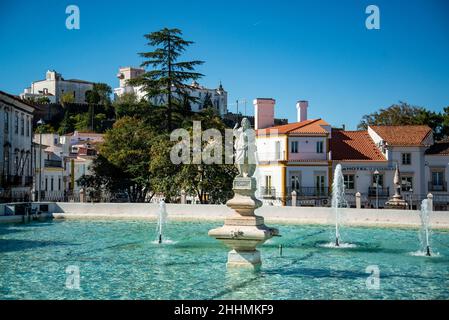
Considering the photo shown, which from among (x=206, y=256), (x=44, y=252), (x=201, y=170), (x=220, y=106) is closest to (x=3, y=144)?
(x=201, y=170)

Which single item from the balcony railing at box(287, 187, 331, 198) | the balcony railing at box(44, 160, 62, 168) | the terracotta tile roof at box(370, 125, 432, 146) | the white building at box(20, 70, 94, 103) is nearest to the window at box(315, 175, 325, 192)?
the balcony railing at box(287, 187, 331, 198)

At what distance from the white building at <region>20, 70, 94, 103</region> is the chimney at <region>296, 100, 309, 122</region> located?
3801 inches

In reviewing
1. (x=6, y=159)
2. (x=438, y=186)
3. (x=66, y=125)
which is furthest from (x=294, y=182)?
(x=66, y=125)

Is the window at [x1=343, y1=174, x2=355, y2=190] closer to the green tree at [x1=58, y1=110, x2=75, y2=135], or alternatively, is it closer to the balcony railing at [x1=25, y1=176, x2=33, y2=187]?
the balcony railing at [x1=25, y1=176, x2=33, y2=187]

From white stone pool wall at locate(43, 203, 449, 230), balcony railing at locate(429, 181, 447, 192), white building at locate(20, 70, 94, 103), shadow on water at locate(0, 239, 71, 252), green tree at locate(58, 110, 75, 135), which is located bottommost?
shadow on water at locate(0, 239, 71, 252)

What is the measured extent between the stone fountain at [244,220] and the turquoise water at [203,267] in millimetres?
621

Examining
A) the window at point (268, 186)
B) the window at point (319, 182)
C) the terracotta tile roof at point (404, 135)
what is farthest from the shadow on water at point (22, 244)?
the terracotta tile roof at point (404, 135)

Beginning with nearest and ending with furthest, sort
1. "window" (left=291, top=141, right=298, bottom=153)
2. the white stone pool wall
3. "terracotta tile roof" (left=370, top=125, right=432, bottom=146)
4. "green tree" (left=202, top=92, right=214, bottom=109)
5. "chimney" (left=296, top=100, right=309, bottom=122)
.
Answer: the white stone pool wall → "window" (left=291, top=141, right=298, bottom=153) → "terracotta tile roof" (left=370, top=125, right=432, bottom=146) → "chimney" (left=296, top=100, right=309, bottom=122) → "green tree" (left=202, top=92, right=214, bottom=109)

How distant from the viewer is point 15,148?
4972cm

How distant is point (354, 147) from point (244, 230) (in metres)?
36.0

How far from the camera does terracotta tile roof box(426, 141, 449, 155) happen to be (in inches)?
1892

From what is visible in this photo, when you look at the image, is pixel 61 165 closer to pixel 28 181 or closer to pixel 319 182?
pixel 28 181

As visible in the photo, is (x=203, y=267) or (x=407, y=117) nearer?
(x=203, y=267)

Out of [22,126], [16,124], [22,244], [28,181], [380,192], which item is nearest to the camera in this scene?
[22,244]
